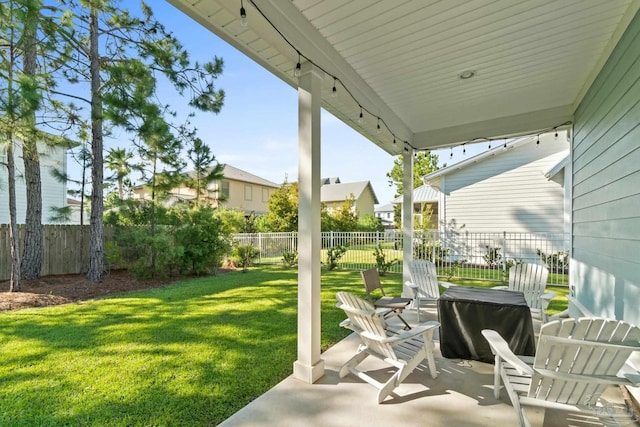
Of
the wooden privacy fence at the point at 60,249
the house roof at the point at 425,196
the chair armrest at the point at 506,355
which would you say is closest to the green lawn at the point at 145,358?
the chair armrest at the point at 506,355

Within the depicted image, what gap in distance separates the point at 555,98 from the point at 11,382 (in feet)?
23.6

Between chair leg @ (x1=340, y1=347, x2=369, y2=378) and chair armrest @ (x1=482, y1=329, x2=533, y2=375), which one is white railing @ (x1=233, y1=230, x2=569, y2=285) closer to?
chair leg @ (x1=340, y1=347, x2=369, y2=378)

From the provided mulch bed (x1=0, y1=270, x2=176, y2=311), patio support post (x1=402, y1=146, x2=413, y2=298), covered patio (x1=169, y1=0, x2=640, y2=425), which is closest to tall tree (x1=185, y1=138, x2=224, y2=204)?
mulch bed (x1=0, y1=270, x2=176, y2=311)

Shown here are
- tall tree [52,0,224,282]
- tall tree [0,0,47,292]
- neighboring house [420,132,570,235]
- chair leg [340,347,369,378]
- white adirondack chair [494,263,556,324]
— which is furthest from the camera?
neighboring house [420,132,570,235]

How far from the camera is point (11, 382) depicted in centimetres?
273

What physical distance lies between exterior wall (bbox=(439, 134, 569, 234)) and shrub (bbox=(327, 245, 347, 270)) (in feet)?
15.2

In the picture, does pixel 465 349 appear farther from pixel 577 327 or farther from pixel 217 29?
pixel 217 29

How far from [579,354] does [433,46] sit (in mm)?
2812

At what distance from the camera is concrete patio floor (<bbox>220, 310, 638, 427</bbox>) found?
2.17 metres

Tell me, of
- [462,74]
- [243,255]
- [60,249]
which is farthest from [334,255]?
[60,249]

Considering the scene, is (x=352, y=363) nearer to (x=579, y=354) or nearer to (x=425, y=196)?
(x=579, y=354)

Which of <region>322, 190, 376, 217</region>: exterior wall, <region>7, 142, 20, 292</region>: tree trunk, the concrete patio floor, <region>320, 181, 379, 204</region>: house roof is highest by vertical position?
<region>320, 181, 379, 204</region>: house roof

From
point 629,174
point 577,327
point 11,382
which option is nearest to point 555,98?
point 629,174

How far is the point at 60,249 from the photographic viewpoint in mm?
8227
